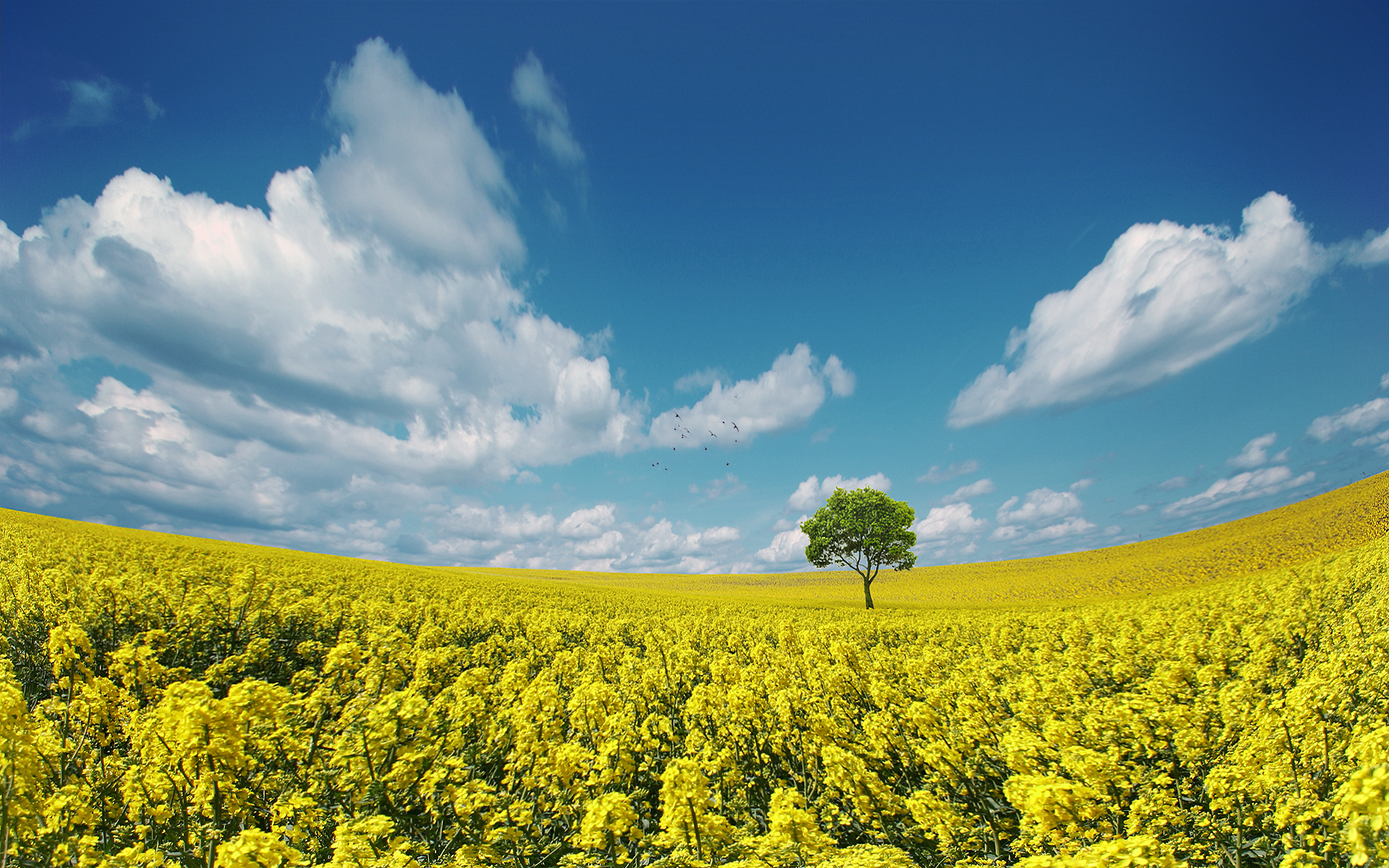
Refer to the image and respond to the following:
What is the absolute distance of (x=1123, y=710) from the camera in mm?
7848

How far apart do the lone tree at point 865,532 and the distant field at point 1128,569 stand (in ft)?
13.8

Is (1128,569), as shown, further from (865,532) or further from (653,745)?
(653,745)

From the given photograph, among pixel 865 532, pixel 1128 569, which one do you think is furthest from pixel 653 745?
pixel 1128 569

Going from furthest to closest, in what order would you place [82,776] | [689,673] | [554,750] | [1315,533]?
[1315,533], [689,673], [82,776], [554,750]

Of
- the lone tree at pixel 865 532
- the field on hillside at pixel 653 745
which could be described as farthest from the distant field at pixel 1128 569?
the field on hillside at pixel 653 745

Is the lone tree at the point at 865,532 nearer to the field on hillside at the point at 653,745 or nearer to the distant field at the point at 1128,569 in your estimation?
the distant field at the point at 1128,569

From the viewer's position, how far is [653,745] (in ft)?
24.3

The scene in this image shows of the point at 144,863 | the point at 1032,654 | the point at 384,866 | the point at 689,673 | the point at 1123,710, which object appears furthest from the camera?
the point at 1032,654

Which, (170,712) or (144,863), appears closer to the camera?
(144,863)

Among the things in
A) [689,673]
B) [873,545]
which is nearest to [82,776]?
[689,673]

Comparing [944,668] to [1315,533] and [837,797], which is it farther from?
[1315,533]

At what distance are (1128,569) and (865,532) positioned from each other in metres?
36.6

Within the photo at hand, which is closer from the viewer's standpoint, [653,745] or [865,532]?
[653,745]

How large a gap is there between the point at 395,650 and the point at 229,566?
16744 mm
